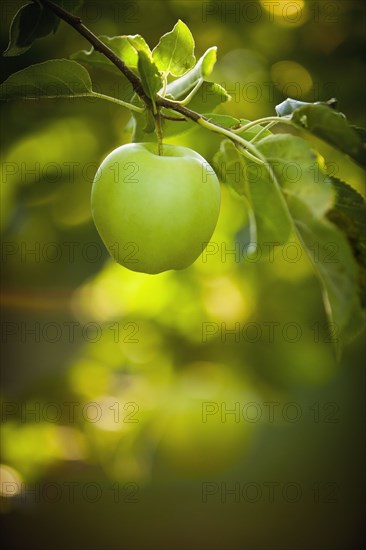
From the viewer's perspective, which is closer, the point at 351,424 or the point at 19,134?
the point at 19,134

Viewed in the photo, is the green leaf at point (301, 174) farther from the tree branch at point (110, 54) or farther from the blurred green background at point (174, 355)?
the blurred green background at point (174, 355)

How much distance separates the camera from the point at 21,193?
1185 mm

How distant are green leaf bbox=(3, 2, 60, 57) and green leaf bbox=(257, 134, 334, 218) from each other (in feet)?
0.79

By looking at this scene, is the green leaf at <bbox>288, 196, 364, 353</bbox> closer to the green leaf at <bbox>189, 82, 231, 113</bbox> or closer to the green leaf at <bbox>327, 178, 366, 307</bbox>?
the green leaf at <bbox>327, 178, 366, 307</bbox>

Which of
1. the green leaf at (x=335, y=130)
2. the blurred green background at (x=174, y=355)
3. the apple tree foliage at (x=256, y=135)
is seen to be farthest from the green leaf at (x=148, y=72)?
the blurred green background at (x=174, y=355)

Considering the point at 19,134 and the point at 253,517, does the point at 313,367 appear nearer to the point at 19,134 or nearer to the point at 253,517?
the point at 253,517

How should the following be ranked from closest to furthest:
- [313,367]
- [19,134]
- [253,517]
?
1. [19,134]
2. [313,367]
3. [253,517]

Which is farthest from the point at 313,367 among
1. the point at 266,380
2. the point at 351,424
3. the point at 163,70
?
the point at 163,70

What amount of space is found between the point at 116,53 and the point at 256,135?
14 centimetres

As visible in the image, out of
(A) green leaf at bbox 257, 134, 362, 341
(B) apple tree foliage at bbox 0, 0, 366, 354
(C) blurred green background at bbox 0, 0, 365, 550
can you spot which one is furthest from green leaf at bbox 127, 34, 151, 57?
(C) blurred green background at bbox 0, 0, 365, 550

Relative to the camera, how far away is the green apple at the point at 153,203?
0.48m

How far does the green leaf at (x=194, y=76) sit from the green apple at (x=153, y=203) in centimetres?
6

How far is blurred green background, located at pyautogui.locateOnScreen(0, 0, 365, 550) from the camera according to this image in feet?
3.92

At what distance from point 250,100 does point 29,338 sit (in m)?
0.74
